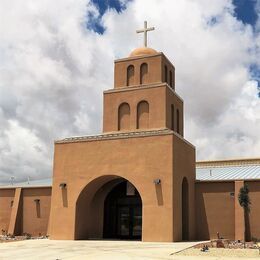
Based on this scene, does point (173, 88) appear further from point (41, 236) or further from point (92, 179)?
point (41, 236)

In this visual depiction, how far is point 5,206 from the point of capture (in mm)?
33062

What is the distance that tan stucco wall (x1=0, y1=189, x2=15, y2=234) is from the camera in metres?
32.4

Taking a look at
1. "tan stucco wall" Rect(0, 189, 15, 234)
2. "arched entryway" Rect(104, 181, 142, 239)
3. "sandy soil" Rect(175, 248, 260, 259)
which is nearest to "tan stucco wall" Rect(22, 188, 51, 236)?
"tan stucco wall" Rect(0, 189, 15, 234)

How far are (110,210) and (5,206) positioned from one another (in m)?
9.90

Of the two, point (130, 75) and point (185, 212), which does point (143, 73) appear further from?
point (185, 212)

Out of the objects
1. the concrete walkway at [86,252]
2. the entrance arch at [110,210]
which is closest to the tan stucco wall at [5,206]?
the entrance arch at [110,210]

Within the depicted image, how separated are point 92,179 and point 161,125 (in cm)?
521

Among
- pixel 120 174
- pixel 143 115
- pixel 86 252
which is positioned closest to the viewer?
pixel 86 252

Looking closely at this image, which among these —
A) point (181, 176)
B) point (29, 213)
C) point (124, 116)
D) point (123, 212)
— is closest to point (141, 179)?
point (181, 176)

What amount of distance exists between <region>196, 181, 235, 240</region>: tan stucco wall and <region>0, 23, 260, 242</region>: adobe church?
58 mm

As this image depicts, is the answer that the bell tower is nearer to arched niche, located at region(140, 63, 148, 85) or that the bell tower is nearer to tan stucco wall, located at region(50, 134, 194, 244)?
arched niche, located at region(140, 63, 148, 85)

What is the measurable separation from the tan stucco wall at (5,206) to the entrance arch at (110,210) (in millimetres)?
8707

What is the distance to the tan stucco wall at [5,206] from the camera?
32.4m

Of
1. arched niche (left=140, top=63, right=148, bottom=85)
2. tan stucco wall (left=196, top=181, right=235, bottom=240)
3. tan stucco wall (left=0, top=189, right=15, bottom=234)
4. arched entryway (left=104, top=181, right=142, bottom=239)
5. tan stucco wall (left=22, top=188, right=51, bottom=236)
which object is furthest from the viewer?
tan stucco wall (left=0, top=189, right=15, bottom=234)
